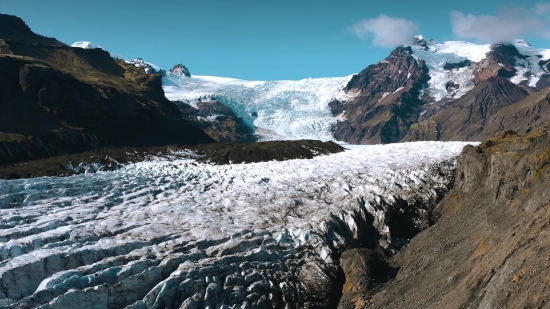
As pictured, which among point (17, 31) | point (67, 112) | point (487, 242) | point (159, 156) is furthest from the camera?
point (17, 31)

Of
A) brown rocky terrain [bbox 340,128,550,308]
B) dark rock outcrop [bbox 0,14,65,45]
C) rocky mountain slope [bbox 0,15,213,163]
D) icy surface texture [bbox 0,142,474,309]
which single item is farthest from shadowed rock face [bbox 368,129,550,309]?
dark rock outcrop [bbox 0,14,65,45]

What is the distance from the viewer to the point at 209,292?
28438mm

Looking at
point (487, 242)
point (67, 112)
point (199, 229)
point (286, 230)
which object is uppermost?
point (67, 112)

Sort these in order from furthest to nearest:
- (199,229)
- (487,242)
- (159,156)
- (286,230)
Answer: (159,156) < (286,230) < (199,229) < (487,242)

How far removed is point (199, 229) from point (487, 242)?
21463 millimetres

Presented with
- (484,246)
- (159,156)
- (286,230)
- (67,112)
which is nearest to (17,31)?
(67,112)

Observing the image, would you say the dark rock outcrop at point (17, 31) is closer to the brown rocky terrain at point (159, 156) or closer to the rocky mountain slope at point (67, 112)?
the rocky mountain slope at point (67, 112)

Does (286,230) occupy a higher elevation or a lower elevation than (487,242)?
lower

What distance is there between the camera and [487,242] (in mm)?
24609

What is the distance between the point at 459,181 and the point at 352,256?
55.1ft

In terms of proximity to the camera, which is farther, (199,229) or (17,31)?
(17,31)

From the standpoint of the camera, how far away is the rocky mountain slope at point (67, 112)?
86.4m

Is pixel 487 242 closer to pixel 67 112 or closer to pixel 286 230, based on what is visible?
pixel 286 230

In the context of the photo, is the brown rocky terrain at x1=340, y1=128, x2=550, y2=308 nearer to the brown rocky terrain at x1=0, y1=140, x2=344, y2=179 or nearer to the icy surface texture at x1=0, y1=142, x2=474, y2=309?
the icy surface texture at x1=0, y1=142, x2=474, y2=309
